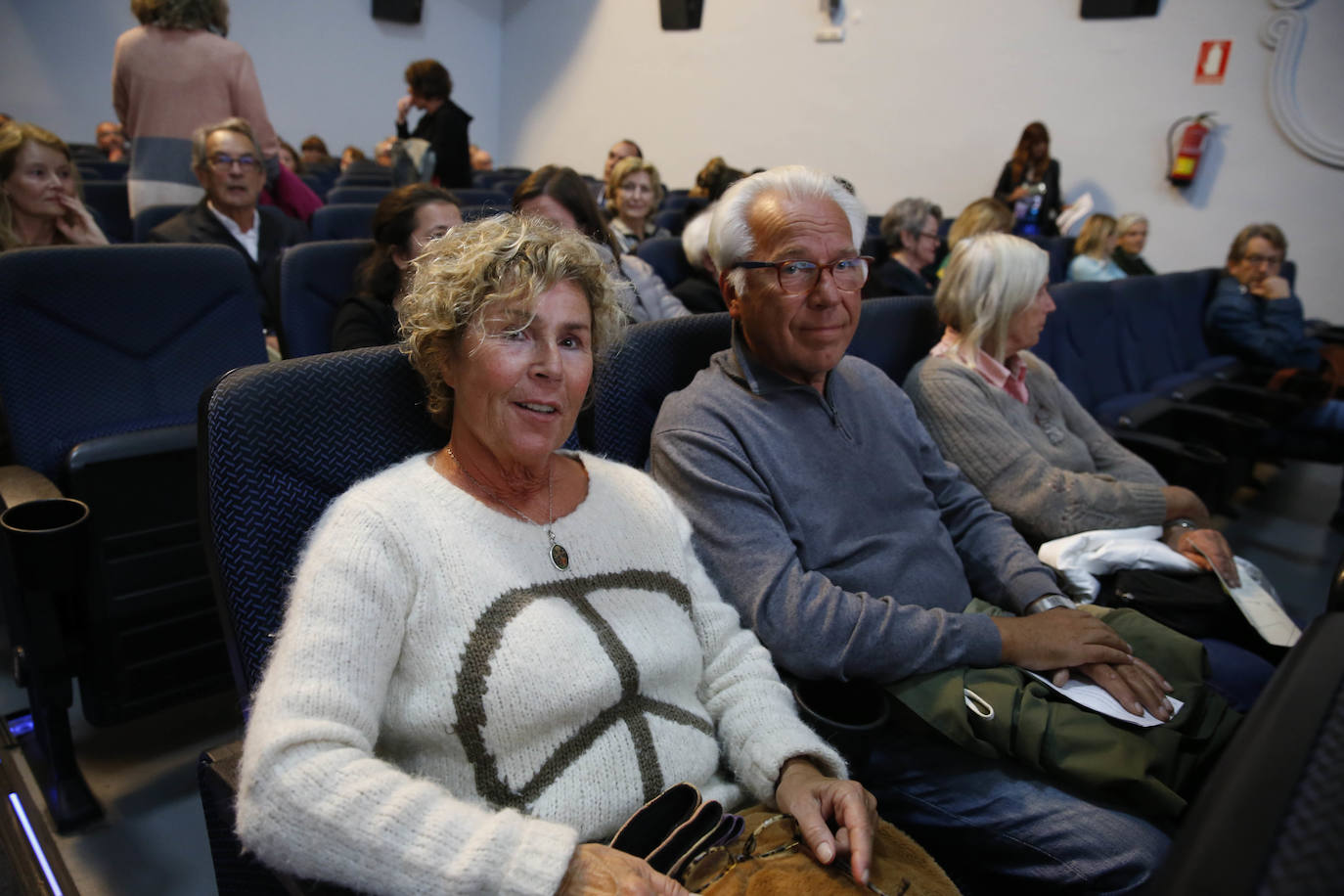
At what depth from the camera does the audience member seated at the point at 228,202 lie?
8.23 feet

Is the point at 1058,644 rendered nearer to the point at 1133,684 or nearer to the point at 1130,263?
the point at 1133,684

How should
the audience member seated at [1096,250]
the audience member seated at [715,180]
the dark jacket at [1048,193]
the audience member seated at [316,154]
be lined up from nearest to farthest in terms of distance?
the audience member seated at [715,180] < the audience member seated at [1096,250] < the dark jacket at [1048,193] < the audience member seated at [316,154]

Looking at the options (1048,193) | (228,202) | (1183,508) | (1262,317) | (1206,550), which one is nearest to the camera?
(1206,550)

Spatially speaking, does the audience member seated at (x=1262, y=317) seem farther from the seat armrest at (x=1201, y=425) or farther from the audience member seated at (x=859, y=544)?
the audience member seated at (x=859, y=544)

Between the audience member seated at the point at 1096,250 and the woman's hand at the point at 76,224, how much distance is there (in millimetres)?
4573

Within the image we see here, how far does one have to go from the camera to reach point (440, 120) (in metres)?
4.00

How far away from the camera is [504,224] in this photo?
966 mm

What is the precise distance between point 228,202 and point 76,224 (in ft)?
1.36

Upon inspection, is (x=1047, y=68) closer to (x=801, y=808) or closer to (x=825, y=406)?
(x=825, y=406)

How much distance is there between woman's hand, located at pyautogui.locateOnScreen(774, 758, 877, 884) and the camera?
0.87 meters

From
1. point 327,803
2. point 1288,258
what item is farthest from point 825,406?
point 1288,258

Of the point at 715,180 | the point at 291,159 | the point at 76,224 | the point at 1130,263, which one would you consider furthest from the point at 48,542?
the point at 291,159

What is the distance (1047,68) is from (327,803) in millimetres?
6957

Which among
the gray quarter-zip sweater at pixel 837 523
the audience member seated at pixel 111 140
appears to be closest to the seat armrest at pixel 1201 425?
the gray quarter-zip sweater at pixel 837 523
